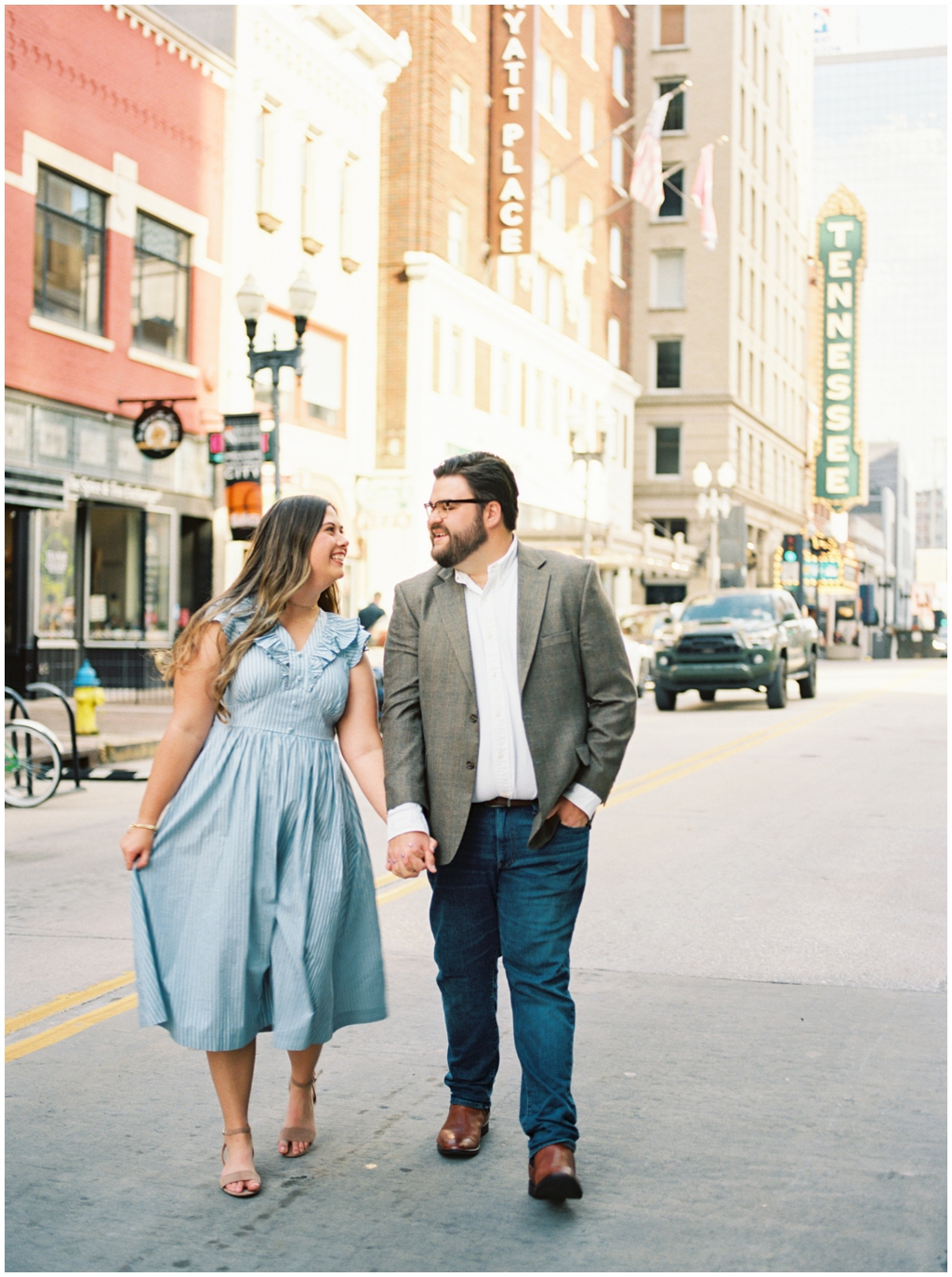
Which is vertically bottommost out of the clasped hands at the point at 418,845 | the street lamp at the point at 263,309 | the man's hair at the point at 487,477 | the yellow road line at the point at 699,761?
the yellow road line at the point at 699,761

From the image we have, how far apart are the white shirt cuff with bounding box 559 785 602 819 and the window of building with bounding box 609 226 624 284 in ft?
159

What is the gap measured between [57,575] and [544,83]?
26.4 meters

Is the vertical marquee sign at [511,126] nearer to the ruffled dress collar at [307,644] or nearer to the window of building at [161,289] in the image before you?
the window of building at [161,289]

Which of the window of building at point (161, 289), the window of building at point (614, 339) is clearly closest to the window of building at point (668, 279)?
the window of building at point (614, 339)

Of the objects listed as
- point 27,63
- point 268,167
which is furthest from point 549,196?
point 27,63

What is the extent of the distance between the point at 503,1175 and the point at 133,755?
12.6 meters

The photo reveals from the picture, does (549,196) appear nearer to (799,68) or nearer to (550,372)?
(550,372)

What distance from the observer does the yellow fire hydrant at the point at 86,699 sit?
16016 millimetres

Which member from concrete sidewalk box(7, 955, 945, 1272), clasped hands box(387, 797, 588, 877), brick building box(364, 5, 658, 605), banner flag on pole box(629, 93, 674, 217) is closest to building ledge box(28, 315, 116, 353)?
brick building box(364, 5, 658, 605)

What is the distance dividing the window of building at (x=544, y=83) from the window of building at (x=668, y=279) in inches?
668

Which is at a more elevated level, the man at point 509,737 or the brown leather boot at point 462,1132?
the man at point 509,737

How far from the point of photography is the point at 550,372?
43875 millimetres

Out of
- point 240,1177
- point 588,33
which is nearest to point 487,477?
point 240,1177

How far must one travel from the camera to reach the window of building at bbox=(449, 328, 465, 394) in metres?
36.7
